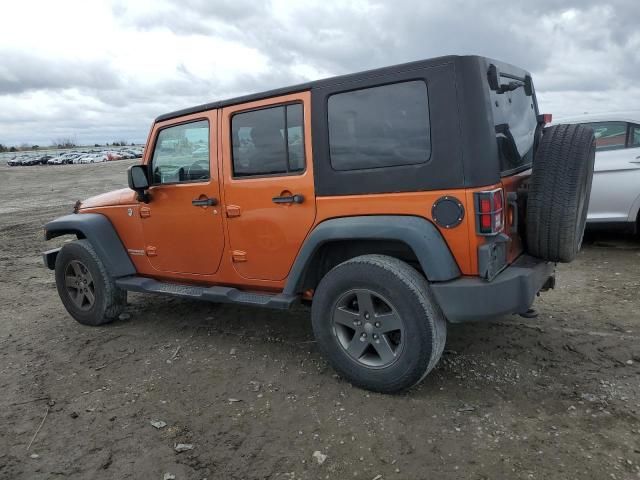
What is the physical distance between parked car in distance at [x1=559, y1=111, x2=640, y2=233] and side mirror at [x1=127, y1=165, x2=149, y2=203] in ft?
16.6

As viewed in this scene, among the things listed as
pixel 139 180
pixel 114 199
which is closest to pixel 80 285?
pixel 114 199

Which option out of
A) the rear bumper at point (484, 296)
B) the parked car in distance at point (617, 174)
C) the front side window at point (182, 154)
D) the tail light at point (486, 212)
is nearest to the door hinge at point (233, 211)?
the front side window at point (182, 154)

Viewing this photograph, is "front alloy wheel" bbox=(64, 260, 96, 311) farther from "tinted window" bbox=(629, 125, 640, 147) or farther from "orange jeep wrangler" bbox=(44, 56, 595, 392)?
"tinted window" bbox=(629, 125, 640, 147)

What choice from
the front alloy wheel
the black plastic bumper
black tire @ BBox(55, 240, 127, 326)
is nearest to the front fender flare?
black tire @ BBox(55, 240, 127, 326)

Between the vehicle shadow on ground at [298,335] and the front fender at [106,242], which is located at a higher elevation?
the front fender at [106,242]

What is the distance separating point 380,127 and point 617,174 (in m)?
4.30

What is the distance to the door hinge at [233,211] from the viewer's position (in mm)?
3748

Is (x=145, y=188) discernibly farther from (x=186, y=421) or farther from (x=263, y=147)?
(x=186, y=421)

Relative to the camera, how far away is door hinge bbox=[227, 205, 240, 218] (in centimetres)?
375

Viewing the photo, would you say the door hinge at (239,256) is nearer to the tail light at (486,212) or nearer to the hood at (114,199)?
the hood at (114,199)

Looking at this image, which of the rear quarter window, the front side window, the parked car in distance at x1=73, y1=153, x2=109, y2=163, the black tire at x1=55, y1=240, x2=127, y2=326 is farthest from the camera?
the parked car in distance at x1=73, y1=153, x2=109, y2=163

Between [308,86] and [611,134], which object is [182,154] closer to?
[308,86]

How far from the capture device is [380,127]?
3.11m

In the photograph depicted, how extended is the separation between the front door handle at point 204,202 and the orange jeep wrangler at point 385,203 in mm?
13
